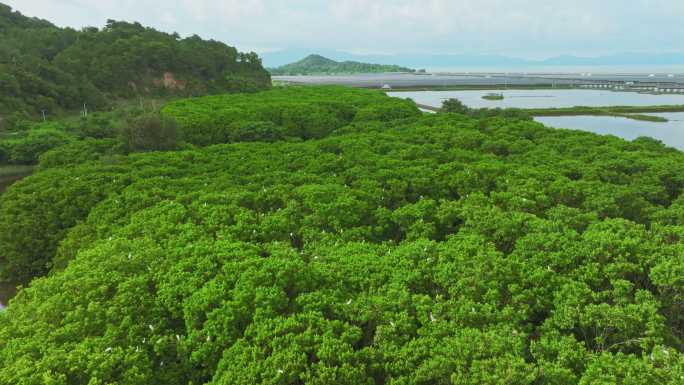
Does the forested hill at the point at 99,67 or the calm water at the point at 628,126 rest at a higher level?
the forested hill at the point at 99,67

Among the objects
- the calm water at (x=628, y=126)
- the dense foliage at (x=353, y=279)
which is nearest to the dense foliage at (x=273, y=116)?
the dense foliage at (x=353, y=279)

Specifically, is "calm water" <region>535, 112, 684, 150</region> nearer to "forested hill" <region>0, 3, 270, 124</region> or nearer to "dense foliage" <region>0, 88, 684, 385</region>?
"dense foliage" <region>0, 88, 684, 385</region>

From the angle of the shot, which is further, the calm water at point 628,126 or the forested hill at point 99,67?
the forested hill at point 99,67

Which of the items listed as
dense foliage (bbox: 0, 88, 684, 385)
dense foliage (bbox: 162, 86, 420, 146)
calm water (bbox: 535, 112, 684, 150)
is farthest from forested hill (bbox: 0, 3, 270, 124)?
calm water (bbox: 535, 112, 684, 150)

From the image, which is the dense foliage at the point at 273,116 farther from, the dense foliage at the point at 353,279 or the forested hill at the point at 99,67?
the forested hill at the point at 99,67

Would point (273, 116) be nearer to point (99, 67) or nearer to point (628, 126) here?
point (628, 126)

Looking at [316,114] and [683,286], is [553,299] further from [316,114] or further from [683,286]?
[316,114]

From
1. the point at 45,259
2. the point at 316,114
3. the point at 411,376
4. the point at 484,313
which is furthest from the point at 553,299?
the point at 316,114

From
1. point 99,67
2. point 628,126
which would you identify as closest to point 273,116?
point 628,126
